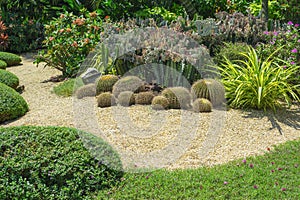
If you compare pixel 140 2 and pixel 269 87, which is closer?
pixel 269 87

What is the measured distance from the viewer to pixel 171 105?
6.58 metres

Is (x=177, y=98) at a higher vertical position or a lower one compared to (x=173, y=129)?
higher

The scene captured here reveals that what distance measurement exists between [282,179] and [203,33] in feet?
13.3

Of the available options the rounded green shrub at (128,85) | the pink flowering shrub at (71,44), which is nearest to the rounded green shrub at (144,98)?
the rounded green shrub at (128,85)

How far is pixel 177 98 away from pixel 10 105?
2.51 meters

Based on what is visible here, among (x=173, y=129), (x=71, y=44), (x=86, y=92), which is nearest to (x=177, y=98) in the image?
(x=173, y=129)

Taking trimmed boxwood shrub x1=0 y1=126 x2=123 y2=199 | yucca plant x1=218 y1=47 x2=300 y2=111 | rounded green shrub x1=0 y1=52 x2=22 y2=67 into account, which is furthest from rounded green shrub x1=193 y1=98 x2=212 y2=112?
rounded green shrub x1=0 y1=52 x2=22 y2=67

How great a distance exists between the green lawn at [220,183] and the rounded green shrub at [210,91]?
1806 mm

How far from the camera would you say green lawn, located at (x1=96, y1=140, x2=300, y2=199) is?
4332 millimetres

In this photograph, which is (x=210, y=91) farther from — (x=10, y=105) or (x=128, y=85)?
(x=10, y=105)

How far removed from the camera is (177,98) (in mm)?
6566

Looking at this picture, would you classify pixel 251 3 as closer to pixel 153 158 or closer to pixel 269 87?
pixel 269 87

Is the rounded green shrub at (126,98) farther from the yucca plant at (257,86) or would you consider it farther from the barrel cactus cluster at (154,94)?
the yucca plant at (257,86)

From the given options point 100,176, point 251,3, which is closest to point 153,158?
point 100,176
